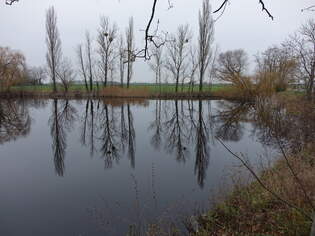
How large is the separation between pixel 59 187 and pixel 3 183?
4.65 feet

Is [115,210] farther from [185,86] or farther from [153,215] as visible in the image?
[185,86]

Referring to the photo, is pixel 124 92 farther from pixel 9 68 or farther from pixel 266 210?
pixel 266 210

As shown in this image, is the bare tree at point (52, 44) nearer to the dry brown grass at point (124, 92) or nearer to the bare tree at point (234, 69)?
the dry brown grass at point (124, 92)

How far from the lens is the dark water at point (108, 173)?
4.23 metres

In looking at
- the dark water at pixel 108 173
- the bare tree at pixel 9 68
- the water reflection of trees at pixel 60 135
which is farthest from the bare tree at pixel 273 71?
the bare tree at pixel 9 68

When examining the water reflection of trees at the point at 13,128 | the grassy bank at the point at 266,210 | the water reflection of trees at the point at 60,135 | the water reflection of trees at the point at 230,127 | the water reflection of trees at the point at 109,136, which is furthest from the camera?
the water reflection of trees at the point at 230,127

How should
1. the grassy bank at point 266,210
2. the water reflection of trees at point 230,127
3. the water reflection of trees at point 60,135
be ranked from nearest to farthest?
the grassy bank at point 266,210 → the water reflection of trees at point 60,135 → the water reflection of trees at point 230,127

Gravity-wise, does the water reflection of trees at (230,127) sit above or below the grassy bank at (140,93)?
below

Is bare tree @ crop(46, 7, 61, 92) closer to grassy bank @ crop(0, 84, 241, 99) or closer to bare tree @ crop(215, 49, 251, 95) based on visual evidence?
grassy bank @ crop(0, 84, 241, 99)

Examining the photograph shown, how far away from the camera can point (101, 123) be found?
532 inches

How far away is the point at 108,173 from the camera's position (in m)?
6.35

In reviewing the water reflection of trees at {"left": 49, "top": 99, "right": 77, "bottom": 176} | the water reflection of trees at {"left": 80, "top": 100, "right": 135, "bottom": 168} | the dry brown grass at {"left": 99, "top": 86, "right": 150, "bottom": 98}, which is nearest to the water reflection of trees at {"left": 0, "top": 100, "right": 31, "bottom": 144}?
the water reflection of trees at {"left": 49, "top": 99, "right": 77, "bottom": 176}

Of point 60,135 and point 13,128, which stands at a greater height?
point 13,128

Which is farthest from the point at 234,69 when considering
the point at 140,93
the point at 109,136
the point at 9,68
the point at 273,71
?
the point at 9,68
